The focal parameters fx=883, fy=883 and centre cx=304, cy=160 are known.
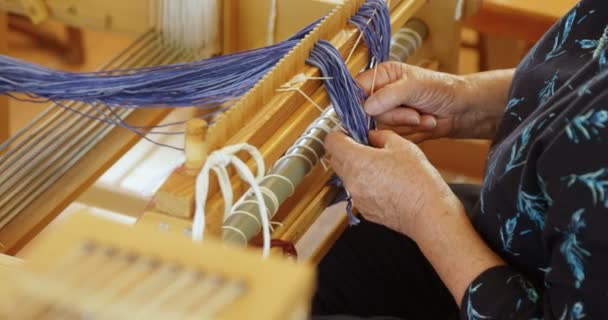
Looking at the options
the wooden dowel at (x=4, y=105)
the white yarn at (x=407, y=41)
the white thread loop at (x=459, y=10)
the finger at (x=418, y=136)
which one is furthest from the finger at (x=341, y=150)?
the wooden dowel at (x=4, y=105)

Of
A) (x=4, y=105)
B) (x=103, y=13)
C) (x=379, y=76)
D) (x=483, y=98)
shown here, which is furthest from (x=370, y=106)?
(x=4, y=105)

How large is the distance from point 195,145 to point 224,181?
5cm

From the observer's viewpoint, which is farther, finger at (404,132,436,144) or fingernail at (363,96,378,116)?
finger at (404,132,436,144)

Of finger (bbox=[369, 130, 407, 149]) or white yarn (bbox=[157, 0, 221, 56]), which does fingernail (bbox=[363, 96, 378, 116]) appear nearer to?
finger (bbox=[369, 130, 407, 149])

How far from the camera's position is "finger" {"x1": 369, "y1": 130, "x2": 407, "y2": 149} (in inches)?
44.4

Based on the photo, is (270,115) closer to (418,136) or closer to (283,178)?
(283,178)

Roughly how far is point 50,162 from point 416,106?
554 mm

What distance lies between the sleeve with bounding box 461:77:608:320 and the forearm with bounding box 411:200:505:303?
0.09 metres

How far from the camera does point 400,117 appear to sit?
1301 mm

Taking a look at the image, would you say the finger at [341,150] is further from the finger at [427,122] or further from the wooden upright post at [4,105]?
the wooden upright post at [4,105]

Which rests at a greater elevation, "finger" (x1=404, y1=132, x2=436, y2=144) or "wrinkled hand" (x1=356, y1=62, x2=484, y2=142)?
"wrinkled hand" (x1=356, y1=62, x2=484, y2=142)

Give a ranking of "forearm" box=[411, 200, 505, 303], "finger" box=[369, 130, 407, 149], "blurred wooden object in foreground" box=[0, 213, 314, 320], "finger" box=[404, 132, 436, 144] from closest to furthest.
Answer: "blurred wooden object in foreground" box=[0, 213, 314, 320] < "forearm" box=[411, 200, 505, 303] < "finger" box=[369, 130, 407, 149] < "finger" box=[404, 132, 436, 144]

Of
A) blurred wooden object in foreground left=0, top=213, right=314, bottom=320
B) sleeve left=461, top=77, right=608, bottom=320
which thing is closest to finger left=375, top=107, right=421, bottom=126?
sleeve left=461, top=77, right=608, bottom=320

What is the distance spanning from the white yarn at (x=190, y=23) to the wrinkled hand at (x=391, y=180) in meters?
0.48
